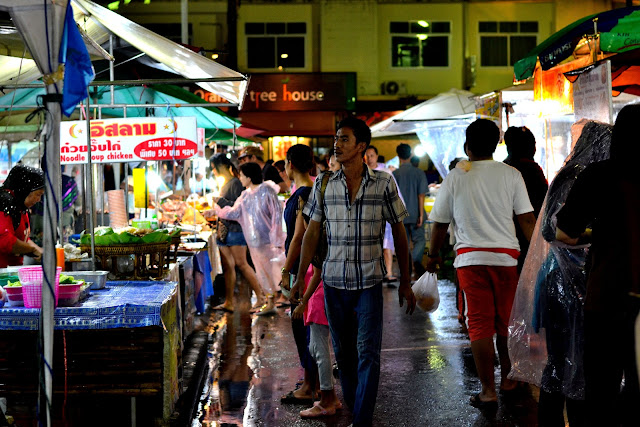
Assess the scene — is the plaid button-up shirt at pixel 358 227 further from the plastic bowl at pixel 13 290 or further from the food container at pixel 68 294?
the plastic bowl at pixel 13 290

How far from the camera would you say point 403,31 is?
28.2 metres

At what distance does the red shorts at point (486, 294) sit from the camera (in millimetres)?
6387

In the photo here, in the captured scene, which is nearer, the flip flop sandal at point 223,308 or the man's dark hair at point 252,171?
the man's dark hair at point 252,171

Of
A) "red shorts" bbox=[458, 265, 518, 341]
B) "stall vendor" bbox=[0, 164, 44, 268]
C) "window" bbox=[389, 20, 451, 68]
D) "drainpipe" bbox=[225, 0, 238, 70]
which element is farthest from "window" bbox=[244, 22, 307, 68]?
"red shorts" bbox=[458, 265, 518, 341]

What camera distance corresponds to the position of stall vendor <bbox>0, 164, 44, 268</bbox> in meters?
6.71

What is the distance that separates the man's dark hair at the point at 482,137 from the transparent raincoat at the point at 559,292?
834 millimetres

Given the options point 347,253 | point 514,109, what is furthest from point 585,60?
point 347,253

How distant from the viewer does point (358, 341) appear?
5.38 metres

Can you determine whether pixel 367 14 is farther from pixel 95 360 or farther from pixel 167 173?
pixel 95 360

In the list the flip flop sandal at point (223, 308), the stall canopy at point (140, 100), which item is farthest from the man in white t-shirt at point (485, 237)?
the flip flop sandal at point (223, 308)

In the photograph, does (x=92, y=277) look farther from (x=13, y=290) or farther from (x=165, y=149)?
(x=165, y=149)

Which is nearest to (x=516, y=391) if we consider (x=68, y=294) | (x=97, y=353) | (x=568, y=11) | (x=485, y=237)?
(x=485, y=237)

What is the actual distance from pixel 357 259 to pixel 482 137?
5.75 feet

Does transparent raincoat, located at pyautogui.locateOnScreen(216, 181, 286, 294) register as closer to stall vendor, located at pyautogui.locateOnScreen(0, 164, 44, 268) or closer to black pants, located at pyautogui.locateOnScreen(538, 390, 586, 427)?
stall vendor, located at pyautogui.locateOnScreen(0, 164, 44, 268)
